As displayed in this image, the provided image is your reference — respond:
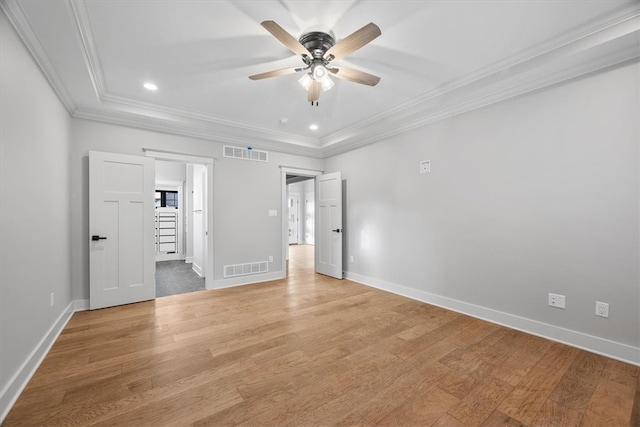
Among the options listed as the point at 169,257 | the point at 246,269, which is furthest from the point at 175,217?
the point at 246,269

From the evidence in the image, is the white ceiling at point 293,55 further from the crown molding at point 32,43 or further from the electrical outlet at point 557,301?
the electrical outlet at point 557,301

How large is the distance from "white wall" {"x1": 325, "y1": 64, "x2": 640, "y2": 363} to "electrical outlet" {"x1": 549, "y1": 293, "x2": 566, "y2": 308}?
0.04 metres

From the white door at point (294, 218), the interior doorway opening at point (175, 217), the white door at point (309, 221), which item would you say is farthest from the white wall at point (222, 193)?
the white door at point (294, 218)

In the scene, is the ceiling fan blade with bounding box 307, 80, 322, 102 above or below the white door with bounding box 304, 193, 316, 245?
above

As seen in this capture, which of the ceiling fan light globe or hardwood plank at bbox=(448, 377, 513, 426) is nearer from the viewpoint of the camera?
hardwood plank at bbox=(448, 377, 513, 426)

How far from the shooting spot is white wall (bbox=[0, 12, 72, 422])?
5.57ft

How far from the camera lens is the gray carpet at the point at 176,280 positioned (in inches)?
171

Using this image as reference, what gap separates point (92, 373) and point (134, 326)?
894 millimetres

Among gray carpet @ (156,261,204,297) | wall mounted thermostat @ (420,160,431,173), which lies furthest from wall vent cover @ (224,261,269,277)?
wall mounted thermostat @ (420,160,431,173)

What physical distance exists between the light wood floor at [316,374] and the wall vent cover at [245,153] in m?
2.63

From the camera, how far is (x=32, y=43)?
202cm

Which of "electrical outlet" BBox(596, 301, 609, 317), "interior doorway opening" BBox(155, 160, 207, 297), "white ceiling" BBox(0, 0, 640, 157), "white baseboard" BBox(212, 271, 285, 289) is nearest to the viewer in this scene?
"white ceiling" BBox(0, 0, 640, 157)

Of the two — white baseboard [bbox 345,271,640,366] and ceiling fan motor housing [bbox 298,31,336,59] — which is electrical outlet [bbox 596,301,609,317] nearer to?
white baseboard [bbox 345,271,640,366]

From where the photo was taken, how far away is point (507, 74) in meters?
2.64
